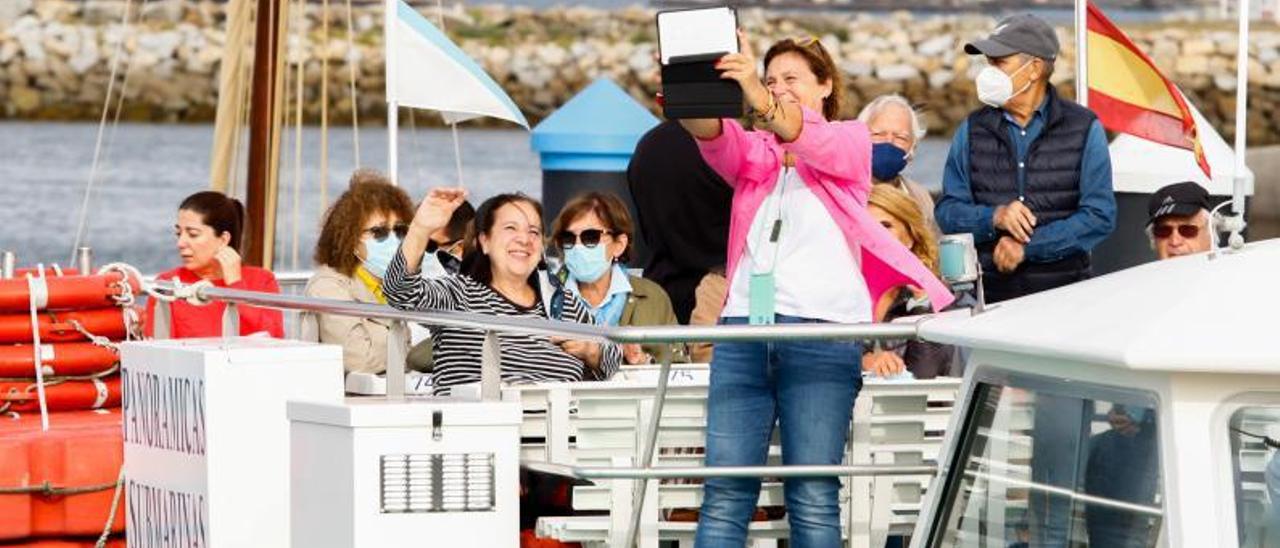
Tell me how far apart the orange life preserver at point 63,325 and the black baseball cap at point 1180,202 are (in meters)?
3.46

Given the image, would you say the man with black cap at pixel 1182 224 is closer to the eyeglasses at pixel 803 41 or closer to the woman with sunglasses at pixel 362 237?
the eyeglasses at pixel 803 41

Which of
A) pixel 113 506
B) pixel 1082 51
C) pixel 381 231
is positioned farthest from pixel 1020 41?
pixel 113 506

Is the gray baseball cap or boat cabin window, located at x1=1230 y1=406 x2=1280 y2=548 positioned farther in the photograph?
the gray baseball cap

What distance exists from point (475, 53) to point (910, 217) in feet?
289

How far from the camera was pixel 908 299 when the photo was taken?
923cm

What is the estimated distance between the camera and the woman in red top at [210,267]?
10258 millimetres

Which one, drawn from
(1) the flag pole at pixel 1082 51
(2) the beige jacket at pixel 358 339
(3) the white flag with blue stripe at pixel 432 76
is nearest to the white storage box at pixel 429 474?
(2) the beige jacket at pixel 358 339

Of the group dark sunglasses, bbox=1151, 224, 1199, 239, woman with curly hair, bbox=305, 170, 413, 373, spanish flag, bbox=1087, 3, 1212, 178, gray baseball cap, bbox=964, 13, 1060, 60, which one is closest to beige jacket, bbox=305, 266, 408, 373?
woman with curly hair, bbox=305, 170, 413, 373

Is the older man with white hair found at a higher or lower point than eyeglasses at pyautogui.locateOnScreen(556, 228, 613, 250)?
higher

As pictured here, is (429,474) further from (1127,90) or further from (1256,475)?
(1127,90)

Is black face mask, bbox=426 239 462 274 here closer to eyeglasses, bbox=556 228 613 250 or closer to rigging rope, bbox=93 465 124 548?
eyeglasses, bbox=556 228 613 250

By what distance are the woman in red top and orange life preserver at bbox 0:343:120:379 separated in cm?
23

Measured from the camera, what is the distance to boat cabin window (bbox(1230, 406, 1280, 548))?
5664 mm

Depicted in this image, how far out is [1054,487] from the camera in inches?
241
